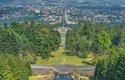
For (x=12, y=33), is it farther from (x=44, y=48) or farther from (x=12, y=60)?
(x=12, y=60)

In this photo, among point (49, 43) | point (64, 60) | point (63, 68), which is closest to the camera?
point (63, 68)

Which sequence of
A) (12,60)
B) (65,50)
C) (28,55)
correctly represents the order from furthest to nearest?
1. (65,50)
2. (28,55)
3. (12,60)

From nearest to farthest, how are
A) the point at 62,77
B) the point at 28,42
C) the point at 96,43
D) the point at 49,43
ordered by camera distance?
the point at 62,77
the point at 96,43
the point at 28,42
the point at 49,43

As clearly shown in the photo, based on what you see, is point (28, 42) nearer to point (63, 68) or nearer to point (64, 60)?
point (64, 60)

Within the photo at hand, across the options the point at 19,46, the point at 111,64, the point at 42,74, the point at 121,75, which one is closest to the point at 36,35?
the point at 19,46

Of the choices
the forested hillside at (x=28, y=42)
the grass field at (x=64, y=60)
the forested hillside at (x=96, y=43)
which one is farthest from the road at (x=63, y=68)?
the forested hillside at (x=96, y=43)

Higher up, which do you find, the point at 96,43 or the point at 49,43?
the point at 96,43

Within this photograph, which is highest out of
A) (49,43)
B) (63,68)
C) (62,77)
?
(49,43)

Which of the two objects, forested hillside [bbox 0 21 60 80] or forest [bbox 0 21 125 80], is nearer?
forested hillside [bbox 0 21 60 80]

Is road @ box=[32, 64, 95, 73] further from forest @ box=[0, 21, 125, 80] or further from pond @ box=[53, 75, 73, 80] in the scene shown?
pond @ box=[53, 75, 73, 80]

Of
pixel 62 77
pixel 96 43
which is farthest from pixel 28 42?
pixel 62 77

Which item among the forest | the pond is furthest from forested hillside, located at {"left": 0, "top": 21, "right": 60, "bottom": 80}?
the pond
